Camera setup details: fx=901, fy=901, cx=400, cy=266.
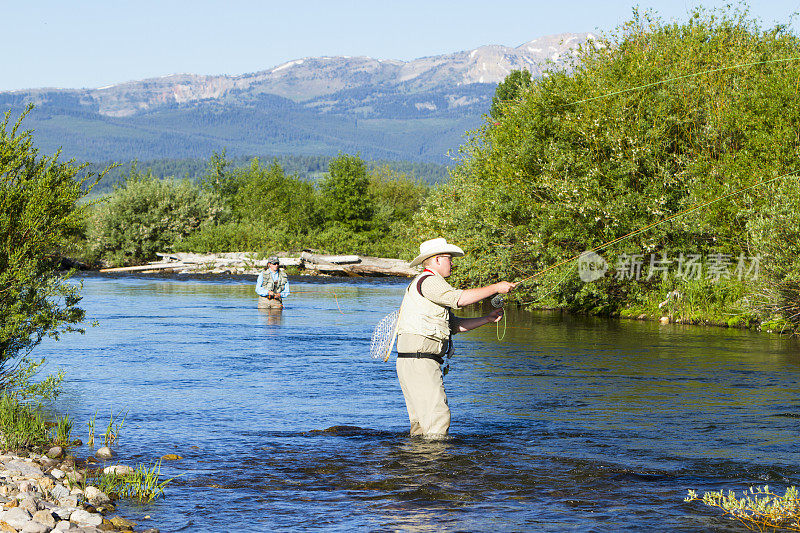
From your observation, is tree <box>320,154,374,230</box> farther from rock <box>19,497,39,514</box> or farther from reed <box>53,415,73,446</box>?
rock <box>19,497,39,514</box>

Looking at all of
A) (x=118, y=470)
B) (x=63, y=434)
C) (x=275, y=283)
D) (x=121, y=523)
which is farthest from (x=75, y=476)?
(x=275, y=283)

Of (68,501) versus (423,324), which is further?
(423,324)

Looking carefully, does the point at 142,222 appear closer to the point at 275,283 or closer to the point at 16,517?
the point at 275,283

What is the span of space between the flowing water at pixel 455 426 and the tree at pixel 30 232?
144 cm

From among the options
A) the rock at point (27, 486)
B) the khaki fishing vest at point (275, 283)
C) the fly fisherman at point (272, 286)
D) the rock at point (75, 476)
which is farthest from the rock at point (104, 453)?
the khaki fishing vest at point (275, 283)

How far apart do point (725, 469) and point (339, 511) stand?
3.98 m

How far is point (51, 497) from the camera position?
7078 mm

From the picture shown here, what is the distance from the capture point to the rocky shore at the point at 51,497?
20.7 feet

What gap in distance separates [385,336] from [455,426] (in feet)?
5.72

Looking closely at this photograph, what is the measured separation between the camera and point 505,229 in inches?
1102

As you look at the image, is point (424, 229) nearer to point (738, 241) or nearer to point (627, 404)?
point (738, 241)

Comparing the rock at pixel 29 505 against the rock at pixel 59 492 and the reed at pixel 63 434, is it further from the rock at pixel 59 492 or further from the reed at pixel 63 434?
the reed at pixel 63 434

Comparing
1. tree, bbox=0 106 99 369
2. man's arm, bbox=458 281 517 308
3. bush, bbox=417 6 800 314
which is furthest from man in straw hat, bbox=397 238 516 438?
bush, bbox=417 6 800 314

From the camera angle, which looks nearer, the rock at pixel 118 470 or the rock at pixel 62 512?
the rock at pixel 62 512
